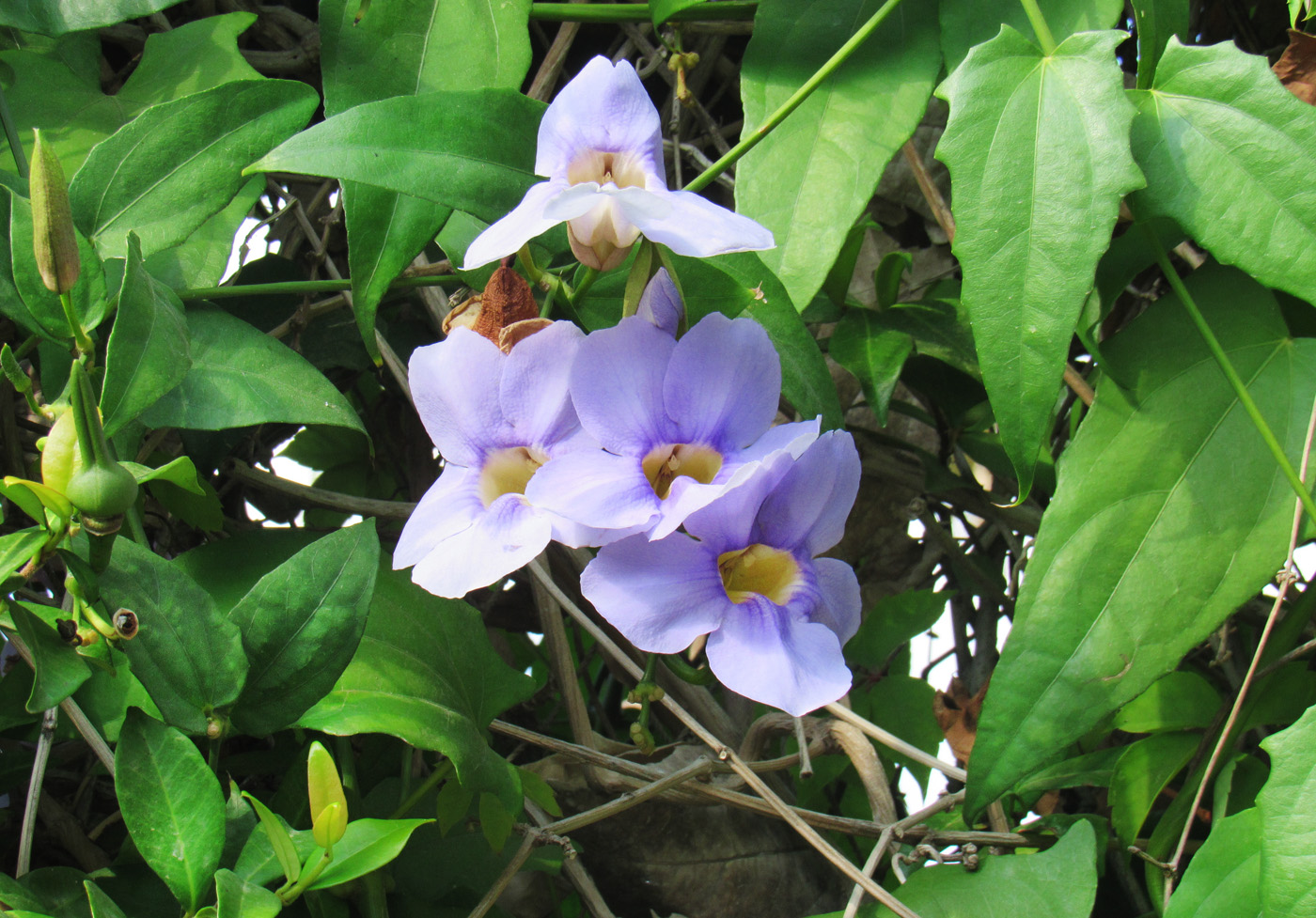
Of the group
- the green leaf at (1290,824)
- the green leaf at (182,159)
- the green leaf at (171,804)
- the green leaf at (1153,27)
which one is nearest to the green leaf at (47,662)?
the green leaf at (171,804)

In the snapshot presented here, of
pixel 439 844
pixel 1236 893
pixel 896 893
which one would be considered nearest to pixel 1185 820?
pixel 1236 893

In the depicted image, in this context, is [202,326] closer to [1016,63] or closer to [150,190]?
[150,190]

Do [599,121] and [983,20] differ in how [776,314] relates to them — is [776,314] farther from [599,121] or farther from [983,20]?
[983,20]

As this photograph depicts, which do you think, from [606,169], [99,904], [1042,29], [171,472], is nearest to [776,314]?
[606,169]

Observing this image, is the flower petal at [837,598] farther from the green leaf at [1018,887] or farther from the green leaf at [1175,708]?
the green leaf at [1175,708]

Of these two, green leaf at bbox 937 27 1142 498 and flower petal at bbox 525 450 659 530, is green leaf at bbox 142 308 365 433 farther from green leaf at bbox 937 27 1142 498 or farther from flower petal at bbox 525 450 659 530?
green leaf at bbox 937 27 1142 498
